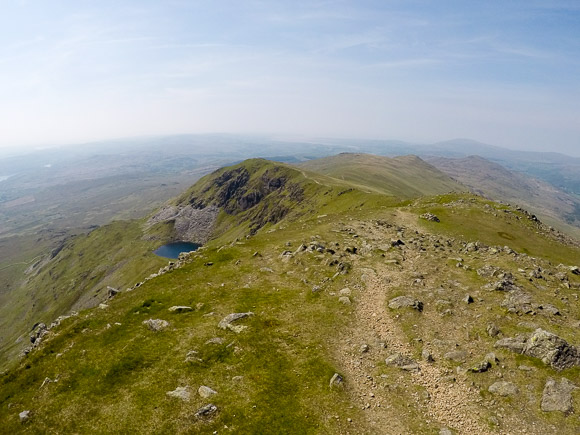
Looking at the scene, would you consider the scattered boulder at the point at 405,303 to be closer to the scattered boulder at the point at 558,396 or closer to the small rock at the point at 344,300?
the small rock at the point at 344,300

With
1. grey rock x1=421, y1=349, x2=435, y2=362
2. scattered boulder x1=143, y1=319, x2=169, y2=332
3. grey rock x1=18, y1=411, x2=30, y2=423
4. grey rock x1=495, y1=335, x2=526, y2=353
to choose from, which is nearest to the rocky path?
grey rock x1=421, y1=349, x2=435, y2=362

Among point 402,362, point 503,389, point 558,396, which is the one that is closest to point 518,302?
point 558,396

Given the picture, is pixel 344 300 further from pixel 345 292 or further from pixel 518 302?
pixel 518 302

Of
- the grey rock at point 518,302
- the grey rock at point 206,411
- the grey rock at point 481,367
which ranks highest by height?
the grey rock at point 518,302

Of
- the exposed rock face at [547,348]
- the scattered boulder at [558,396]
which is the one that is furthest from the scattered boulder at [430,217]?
the scattered boulder at [558,396]

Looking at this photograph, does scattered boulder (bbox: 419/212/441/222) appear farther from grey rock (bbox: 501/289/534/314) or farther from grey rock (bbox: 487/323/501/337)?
grey rock (bbox: 487/323/501/337)

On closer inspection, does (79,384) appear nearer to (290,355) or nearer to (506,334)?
(290,355)

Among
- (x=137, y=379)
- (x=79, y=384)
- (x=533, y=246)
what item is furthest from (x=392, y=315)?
(x=533, y=246)
